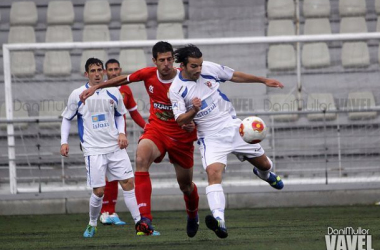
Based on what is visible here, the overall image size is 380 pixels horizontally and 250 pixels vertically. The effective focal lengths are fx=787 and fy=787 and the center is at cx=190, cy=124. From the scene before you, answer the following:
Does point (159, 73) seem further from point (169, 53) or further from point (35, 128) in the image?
point (35, 128)

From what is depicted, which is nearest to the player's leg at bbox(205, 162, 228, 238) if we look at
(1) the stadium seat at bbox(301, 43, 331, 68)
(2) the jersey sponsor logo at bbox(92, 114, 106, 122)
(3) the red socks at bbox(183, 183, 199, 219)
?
(3) the red socks at bbox(183, 183, 199, 219)

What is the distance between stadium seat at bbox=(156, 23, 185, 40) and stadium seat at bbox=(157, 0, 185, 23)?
185 millimetres

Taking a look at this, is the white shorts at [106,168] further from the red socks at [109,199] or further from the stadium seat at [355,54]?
the stadium seat at [355,54]

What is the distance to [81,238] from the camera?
29.4 ft

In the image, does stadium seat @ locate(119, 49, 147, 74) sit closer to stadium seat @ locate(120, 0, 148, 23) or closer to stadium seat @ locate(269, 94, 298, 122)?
stadium seat @ locate(120, 0, 148, 23)

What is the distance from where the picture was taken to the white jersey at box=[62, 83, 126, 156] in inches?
382

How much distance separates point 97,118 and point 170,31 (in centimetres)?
487

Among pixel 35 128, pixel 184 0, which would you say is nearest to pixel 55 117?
pixel 35 128

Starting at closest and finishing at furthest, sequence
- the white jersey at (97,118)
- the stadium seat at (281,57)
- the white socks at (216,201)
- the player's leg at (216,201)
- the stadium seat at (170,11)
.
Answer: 1. the player's leg at (216,201)
2. the white socks at (216,201)
3. the white jersey at (97,118)
4. the stadium seat at (281,57)
5. the stadium seat at (170,11)

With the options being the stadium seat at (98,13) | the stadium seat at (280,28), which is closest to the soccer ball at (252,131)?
Answer: the stadium seat at (280,28)

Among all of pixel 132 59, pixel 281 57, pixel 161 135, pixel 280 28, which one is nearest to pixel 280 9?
pixel 280 28

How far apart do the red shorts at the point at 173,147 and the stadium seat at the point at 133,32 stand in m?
5.84

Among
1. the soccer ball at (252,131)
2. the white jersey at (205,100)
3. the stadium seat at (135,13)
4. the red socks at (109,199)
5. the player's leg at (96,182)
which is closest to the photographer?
the soccer ball at (252,131)

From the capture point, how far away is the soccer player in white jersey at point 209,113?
7.80 metres
